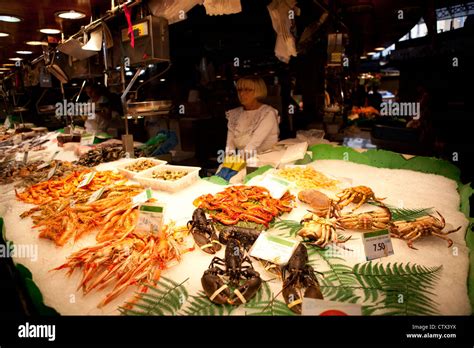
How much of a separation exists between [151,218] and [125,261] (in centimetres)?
33

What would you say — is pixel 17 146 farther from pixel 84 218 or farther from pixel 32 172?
pixel 84 218

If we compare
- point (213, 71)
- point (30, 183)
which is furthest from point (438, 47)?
point (30, 183)

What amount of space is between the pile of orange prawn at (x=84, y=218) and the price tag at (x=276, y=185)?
42.3 inches

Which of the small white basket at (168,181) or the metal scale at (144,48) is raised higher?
the metal scale at (144,48)

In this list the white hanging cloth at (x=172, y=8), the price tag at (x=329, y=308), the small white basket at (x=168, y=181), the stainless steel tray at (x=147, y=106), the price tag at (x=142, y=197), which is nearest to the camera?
the price tag at (x=329, y=308)

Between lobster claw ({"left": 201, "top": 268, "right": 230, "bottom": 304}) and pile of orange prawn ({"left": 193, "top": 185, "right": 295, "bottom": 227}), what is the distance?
0.61 metres

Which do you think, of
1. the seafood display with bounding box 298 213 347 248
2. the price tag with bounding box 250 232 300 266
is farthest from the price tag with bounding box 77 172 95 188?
the seafood display with bounding box 298 213 347 248

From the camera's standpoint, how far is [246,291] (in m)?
1.31

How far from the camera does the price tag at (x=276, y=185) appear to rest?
7.70ft

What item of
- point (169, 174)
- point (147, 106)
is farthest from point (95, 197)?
point (147, 106)

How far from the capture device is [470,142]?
627 centimetres

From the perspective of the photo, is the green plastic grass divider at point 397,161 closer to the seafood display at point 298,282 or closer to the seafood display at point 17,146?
the seafood display at point 298,282

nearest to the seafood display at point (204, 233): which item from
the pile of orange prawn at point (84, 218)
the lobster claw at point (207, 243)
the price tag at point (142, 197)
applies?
the lobster claw at point (207, 243)
